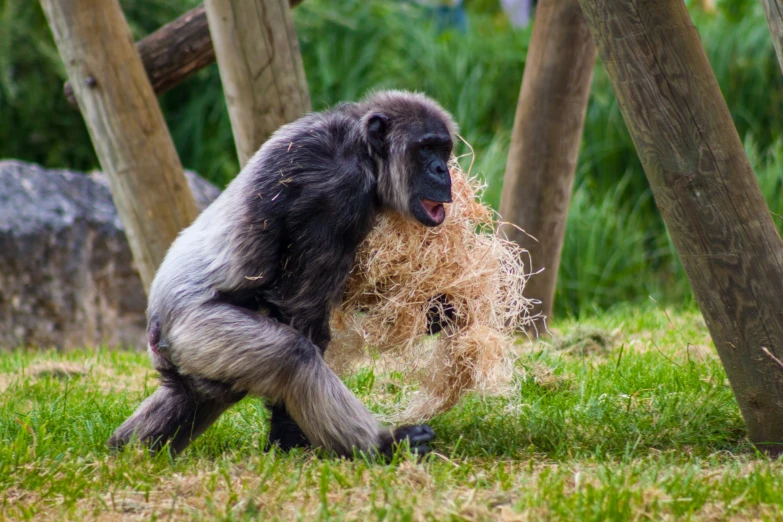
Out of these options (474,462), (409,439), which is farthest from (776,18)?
(409,439)

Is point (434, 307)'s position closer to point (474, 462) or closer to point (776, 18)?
point (474, 462)

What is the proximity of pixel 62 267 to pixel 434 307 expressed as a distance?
185 inches

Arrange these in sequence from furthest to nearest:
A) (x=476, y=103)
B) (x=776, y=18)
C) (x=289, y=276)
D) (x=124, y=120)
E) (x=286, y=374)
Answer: (x=476, y=103) < (x=124, y=120) < (x=289, y=276) < (x=286, y=374) < (x=776, y=18)

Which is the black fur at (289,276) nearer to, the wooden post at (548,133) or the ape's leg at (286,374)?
the ape's leg at (286,374)

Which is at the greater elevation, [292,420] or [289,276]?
[289,276]

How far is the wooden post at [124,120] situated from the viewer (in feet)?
17.1

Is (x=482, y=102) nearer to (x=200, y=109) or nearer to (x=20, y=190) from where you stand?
(x=200, y=109)

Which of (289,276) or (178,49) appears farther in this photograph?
(178,49)

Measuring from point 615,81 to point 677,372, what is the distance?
6.01ft

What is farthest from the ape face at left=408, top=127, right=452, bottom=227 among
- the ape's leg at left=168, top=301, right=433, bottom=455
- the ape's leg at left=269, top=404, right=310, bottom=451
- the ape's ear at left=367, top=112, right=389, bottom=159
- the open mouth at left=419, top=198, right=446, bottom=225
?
the ape's leg at left=269, top=404, right=310, bottom=451

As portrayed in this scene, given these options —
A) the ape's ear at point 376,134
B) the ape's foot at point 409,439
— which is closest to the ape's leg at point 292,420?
the ape's foot at point 409,439

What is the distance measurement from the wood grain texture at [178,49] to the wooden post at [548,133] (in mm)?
1652

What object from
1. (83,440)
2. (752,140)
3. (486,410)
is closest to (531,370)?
(486,410)

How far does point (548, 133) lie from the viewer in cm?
557
